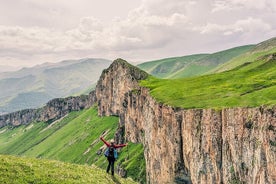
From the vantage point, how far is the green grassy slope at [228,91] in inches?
3739

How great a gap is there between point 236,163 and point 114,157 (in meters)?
56.6

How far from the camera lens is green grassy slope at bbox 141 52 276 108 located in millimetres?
94969

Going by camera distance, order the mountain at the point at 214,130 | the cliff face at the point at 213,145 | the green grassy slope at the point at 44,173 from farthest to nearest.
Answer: the mountain at the point at 214,130, the cliff face at the point at 213,145, the green grassy slope at the point at 44,173

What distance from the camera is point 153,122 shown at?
14150 cm

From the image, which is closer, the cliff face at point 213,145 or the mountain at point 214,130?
the cliff face at point 213,145

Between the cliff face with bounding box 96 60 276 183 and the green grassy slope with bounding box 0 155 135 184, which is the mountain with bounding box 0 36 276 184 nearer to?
the cliff face with bounding box 96 60 276 183

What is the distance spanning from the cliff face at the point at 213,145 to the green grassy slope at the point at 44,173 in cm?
4850

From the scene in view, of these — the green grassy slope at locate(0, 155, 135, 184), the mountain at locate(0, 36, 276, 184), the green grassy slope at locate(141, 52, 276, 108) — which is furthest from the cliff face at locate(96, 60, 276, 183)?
the green grassy slope at locate(0, 155, 135, 184)

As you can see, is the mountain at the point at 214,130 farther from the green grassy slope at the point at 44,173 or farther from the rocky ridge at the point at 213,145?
the green grassy slope at the point at 44,173

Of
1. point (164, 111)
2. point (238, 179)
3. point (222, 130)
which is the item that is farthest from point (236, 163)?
point (164, 111)

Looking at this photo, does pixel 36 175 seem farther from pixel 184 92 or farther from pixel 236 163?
pixel 184 92

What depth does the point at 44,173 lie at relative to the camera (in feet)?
121

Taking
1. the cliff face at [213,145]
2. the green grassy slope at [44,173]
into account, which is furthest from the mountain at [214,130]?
the green grassy slope at [44,173]

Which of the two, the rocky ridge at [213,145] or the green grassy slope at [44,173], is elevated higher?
the green grassy slope at [44,173]
